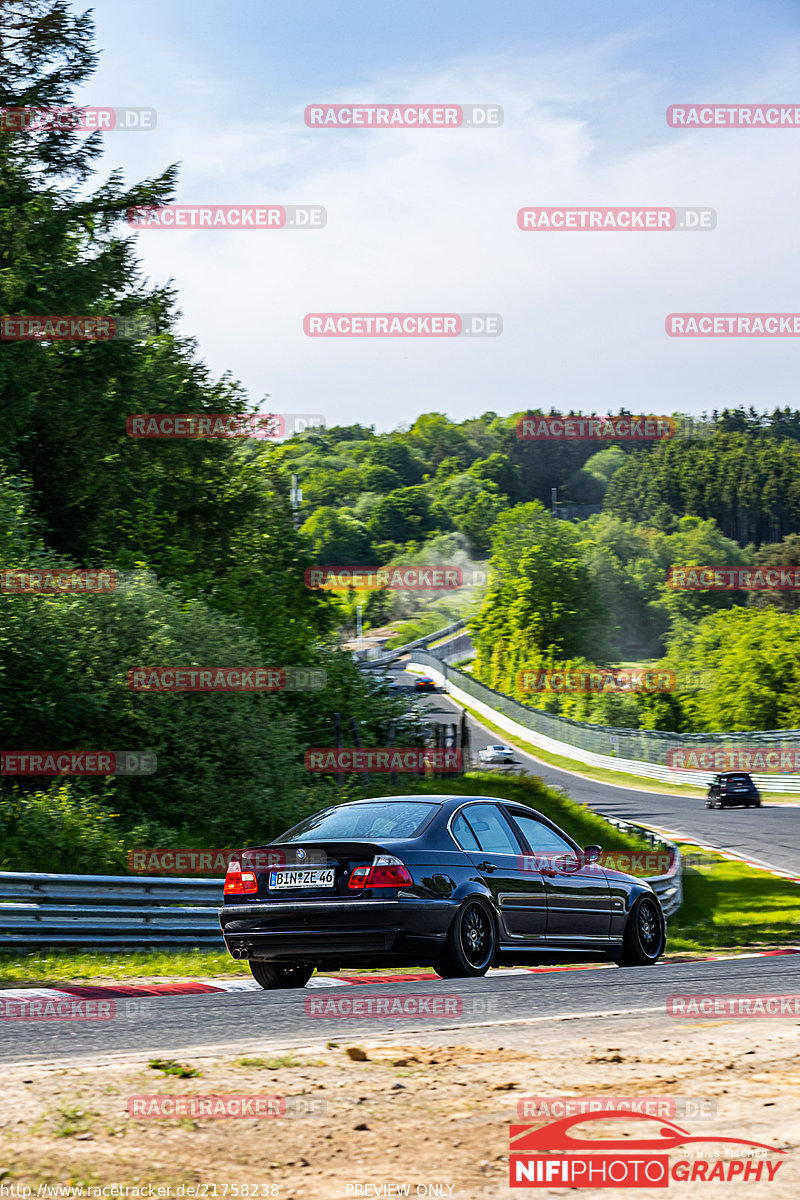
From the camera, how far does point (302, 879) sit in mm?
8891

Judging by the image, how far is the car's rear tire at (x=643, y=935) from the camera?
441 inches

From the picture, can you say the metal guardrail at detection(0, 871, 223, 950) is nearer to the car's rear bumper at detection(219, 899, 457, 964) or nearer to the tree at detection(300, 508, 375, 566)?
the car's rear bumper at detection(219, 899, 457, 964)

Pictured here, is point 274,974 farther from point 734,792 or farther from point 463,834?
point 734,792

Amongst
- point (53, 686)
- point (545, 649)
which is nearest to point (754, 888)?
point (53, 686)

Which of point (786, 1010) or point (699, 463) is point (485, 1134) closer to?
point (786, 1010)

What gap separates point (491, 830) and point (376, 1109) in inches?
206

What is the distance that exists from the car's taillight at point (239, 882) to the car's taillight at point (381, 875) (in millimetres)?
815

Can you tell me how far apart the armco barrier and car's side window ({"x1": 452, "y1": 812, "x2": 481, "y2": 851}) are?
135 ft

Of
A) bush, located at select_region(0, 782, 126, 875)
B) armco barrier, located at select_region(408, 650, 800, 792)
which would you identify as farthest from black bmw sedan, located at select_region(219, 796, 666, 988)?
armco barrier, located at select_region(408, 650, 800, 792)

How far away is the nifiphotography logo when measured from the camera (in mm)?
3904

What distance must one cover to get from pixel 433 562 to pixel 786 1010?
16418 centimetres

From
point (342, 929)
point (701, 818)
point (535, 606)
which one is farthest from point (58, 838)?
point (535, 606)

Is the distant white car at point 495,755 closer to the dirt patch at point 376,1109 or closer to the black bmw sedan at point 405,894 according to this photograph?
the black bmw sedan at point 405,894

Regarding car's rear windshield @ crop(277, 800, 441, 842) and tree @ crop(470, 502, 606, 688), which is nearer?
car's rear windshield @ crop(277, 800, 441, 842)
